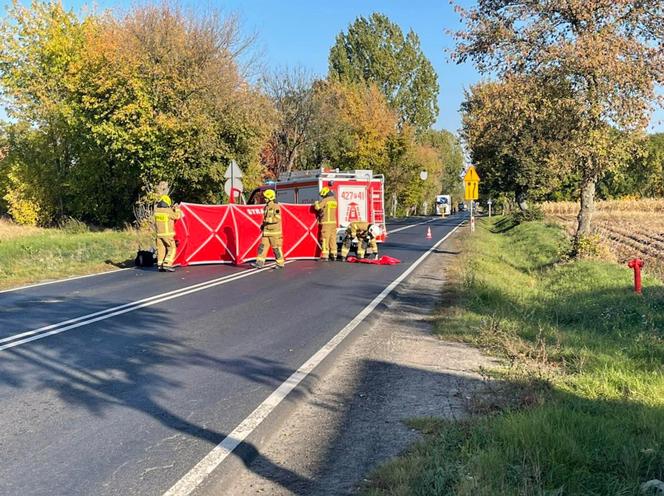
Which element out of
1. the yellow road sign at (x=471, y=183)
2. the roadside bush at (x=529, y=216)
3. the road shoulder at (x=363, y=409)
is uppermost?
the yellow road sign at (x=471, y=183)

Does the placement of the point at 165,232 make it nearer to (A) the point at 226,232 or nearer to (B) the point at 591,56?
(A) the point at 226,232

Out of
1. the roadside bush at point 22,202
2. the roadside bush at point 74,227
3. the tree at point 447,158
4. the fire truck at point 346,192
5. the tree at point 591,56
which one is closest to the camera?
the tree at point 591,56

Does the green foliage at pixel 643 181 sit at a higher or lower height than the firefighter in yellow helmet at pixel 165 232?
higher

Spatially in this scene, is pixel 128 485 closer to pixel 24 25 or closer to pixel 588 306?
pixel 588 306

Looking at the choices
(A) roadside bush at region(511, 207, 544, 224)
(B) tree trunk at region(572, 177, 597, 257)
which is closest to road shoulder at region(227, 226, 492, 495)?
(B) tree trunk at region(572, 177, 597, 257)

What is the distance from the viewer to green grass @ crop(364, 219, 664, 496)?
3525mm

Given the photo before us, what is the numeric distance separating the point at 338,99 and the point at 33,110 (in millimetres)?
22977

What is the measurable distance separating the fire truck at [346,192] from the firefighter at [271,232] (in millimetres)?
4568

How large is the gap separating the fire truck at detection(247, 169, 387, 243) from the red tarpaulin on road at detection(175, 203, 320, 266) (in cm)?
274

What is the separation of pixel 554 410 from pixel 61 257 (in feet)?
54.4

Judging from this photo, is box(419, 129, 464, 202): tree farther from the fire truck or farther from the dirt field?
the fire truck

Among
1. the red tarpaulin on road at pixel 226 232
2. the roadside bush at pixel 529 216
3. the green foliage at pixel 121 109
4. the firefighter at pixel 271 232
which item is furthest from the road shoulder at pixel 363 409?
the roadside bush at pixel 529 216

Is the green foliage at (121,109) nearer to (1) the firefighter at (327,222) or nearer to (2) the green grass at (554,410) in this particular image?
(1) the firefighter at (327,222)

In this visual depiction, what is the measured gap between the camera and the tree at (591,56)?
13906mm
